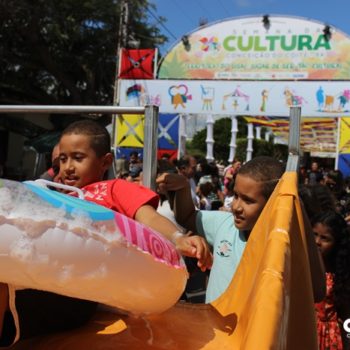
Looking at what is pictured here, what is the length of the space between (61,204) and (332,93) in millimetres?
6823

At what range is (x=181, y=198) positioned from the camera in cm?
200

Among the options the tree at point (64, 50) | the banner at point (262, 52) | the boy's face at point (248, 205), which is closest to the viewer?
the boy's face at point (248, 205)

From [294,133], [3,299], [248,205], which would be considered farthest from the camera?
[294,133]

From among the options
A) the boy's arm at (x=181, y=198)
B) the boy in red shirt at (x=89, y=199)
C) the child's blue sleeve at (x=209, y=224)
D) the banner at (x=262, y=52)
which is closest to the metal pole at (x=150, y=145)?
the boy's arm at (x=181, y=198)

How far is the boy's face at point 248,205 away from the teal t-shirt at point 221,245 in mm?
94

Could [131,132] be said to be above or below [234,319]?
above

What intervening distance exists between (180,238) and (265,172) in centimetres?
66

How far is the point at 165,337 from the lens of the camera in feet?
3.96

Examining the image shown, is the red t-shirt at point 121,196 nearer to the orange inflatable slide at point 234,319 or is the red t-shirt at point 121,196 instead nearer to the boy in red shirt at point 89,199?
the boy in red shirt at point 89,199

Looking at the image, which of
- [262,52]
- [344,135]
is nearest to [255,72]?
[262,52]

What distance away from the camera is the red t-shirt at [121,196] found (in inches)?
57.3

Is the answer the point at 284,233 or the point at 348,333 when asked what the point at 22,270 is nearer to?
the point at 284,233

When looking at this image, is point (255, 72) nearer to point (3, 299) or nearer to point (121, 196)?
point (121, 196)

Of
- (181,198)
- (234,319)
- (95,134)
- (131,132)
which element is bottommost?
(234,319)
